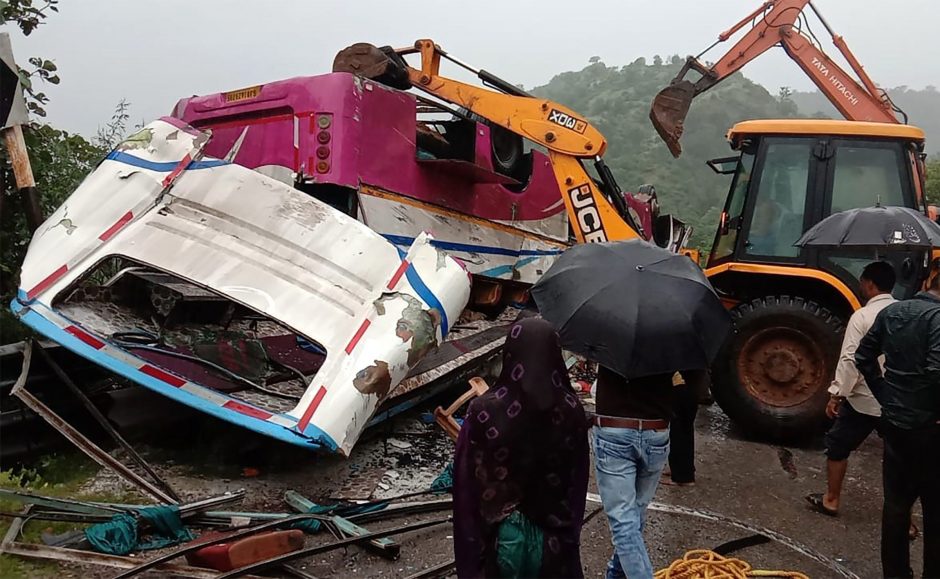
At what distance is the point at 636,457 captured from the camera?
2672mm

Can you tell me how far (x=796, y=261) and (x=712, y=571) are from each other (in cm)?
317

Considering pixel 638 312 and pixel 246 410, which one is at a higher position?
pixel 638 312

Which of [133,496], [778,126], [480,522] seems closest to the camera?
[480,522]

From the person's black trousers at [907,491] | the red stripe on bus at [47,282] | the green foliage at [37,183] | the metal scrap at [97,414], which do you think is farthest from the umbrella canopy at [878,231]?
the green foliage at [37,183]

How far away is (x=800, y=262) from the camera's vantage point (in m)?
5.40

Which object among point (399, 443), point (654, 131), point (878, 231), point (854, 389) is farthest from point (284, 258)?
point (654, 131)

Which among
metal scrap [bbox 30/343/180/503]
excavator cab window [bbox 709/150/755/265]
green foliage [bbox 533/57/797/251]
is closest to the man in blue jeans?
metal scrap [bbox 30/343/180/503]

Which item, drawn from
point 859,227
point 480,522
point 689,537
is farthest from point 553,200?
point 480,522

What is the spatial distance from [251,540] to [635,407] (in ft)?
5.55

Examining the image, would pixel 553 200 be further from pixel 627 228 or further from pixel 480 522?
pixel 480 522

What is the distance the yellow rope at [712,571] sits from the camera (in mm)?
2975

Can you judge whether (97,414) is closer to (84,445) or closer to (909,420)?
(84,445)

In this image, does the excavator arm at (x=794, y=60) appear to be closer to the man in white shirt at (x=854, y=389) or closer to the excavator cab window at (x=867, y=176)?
the excavator cab window at (x=867, y=176)

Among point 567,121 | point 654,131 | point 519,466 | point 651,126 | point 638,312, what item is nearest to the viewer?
point 519,466
